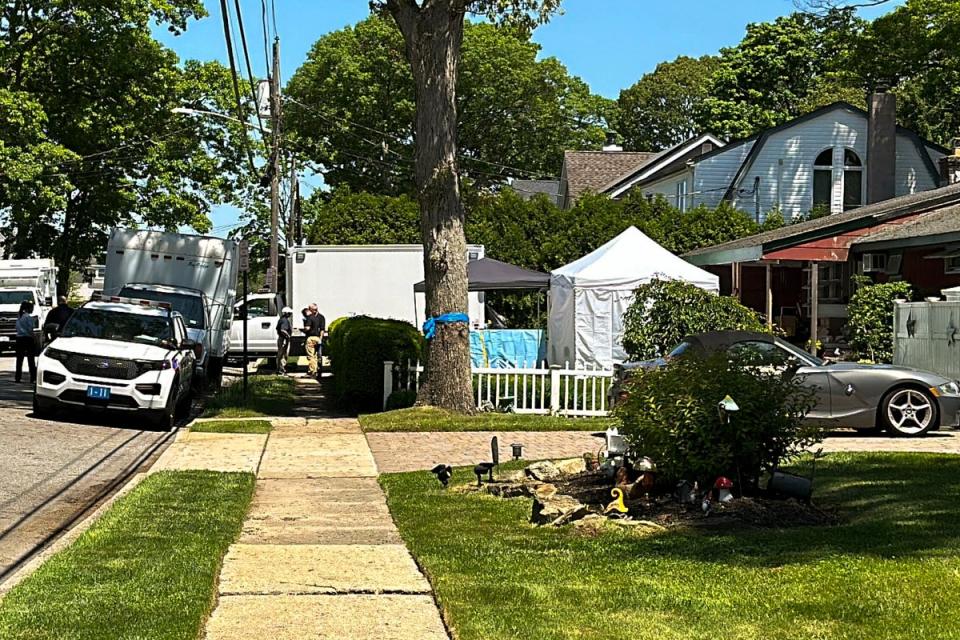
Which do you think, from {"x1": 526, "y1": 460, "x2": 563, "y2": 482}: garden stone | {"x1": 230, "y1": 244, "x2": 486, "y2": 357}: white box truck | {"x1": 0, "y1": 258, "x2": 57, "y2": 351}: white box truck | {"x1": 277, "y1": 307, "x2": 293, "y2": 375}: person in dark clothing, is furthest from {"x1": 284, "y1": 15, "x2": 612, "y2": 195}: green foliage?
{"x1": 526, "y1": 460, "x2": 563, "y2": 482}: garden stone

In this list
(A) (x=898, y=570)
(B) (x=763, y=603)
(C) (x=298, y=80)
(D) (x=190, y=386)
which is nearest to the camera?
(B) (x=763, y=603)

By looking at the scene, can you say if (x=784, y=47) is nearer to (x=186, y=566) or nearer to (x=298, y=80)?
(x=298, y=80)

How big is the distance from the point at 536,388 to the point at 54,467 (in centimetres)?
819

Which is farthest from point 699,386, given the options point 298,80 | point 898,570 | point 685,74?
point 685,74

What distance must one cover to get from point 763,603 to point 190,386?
1521 centimetres

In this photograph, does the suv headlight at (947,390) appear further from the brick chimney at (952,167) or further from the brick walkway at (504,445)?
the brick chimney at (952,167)

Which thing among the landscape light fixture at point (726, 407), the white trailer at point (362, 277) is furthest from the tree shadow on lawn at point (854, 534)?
the white trailer at point (362, 277)

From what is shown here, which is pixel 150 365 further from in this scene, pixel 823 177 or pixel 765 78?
pixel 765 78

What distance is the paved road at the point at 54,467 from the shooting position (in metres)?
10.1

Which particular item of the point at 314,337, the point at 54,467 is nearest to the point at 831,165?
the point at 314,337

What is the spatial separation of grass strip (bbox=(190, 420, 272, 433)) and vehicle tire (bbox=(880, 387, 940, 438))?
8.19 metres

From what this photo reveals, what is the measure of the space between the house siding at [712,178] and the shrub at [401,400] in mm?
24388

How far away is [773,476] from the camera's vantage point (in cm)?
1023

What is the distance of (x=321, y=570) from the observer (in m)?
8.16
